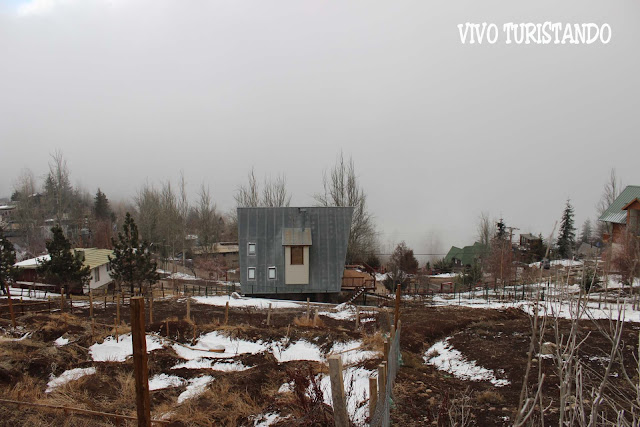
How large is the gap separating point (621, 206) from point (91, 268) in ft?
142

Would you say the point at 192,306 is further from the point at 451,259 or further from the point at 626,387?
the point at 451,259

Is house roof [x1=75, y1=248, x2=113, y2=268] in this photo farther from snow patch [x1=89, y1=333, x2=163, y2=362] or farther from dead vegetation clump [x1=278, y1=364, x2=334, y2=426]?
dead vegetation clump [x1=278, y1=364, x2=334, y2=426]

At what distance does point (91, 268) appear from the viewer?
104 feet

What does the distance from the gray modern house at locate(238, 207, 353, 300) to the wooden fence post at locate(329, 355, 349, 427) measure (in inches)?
822

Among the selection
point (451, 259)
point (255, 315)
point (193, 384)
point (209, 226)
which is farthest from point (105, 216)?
point (193, 384)

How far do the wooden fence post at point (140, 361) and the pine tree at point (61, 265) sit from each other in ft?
76.2

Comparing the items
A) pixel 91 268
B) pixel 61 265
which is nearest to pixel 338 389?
pixel 61 265

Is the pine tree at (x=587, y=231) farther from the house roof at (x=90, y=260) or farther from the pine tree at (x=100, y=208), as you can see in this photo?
the pine tree at (x=100, y=208)

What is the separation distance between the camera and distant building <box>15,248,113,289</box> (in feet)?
99.7

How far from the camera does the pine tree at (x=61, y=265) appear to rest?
78.2ft

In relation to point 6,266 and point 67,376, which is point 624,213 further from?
point 6,266

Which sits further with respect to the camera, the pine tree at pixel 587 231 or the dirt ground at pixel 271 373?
the pine tree at pixel 587 231

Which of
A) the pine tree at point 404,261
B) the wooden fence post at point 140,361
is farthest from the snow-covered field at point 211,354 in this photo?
the pine tree at point 404,261

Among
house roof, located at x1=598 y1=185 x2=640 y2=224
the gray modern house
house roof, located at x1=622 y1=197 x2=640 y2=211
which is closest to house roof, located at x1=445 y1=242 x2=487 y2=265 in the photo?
house roof, located at x1=598 y1=185 x2=640 y2=224
